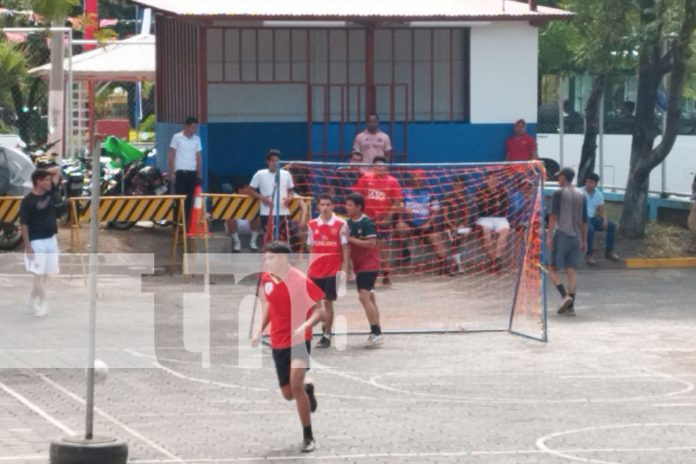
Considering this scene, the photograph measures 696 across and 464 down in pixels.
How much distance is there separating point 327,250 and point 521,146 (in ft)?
31.6

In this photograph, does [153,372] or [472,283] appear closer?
[153,372]

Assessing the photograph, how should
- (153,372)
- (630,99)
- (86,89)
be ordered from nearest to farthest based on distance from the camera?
(153,372) → (630,99) → (86,89)

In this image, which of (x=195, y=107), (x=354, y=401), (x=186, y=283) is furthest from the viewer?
(x=195, y=107)

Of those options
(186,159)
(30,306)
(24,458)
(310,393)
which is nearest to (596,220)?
(186,159)

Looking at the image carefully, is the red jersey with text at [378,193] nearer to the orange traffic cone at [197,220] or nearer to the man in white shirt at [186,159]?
the orange traffic cone at [197,220]

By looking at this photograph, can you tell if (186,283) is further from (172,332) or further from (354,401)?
(354,401)

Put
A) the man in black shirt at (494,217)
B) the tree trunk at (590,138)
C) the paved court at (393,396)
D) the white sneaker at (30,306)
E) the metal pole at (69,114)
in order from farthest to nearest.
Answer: the tree trunk at (590,138) < the metal pole at (69,114) < the man in black shirt at (494,217) < the white sneaker at (30,306) < the paved court at (393,396)

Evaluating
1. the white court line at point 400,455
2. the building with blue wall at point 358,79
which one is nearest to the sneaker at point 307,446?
the white court line at point 400,455

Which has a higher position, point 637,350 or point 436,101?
point 436,101

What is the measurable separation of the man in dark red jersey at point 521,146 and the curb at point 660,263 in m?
2.37

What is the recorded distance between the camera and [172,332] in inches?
727

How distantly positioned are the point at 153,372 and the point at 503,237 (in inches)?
348

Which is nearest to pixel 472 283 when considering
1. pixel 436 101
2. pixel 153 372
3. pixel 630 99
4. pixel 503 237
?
pixel 503 237

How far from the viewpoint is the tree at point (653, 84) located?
25406 millimetres
